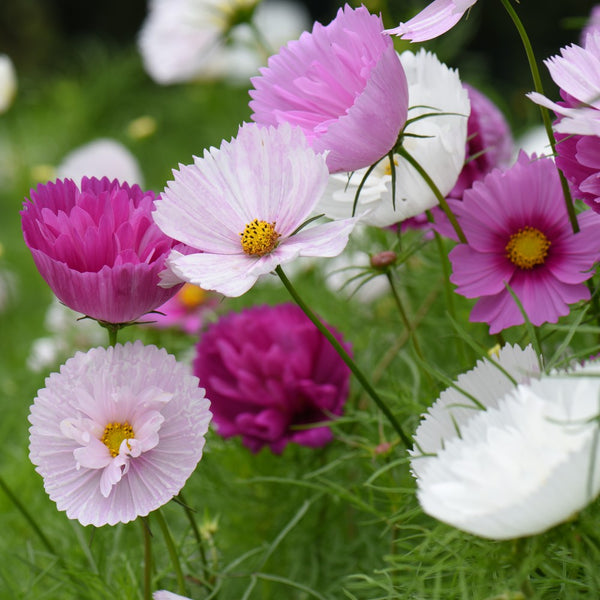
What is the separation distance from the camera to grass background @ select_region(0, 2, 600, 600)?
0.86 ft

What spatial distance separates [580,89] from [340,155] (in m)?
0.07

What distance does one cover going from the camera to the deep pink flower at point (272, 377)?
16.2 inches

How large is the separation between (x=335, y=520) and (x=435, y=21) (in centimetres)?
28

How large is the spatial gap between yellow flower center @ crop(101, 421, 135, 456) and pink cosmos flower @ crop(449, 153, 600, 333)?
0.38 ft

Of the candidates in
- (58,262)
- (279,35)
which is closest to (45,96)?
(279,35)

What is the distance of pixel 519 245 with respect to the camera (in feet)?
1.02

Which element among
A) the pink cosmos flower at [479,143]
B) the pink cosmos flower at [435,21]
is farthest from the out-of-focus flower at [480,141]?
the pink cosmos flower at [435,21]

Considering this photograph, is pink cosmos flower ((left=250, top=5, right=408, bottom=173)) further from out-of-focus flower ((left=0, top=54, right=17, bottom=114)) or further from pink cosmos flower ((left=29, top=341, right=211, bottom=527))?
out-of-focus flower ((left=0, top=54, right=17, bottom=114))

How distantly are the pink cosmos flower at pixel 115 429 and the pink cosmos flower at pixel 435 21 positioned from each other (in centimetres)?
12

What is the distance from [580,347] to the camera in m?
0.44

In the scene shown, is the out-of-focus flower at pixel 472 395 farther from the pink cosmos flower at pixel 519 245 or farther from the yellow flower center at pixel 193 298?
the yellow flower center at pixel 193 298

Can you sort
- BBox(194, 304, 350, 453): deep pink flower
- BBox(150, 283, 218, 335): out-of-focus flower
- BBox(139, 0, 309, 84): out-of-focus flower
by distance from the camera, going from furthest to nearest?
BBox(139, 0, 309, 84): out-of-focus flower < BBox(150, 283, 218, 335): out-of-focus flower < BBox(194, 304, 350, 453): deep pink flower

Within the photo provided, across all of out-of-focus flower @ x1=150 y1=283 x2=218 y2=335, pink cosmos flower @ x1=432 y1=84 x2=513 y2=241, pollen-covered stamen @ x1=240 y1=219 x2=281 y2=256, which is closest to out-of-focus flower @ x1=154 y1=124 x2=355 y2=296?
pollen-covered stamen @ x1=240 y1=219 x2=281 y2=256

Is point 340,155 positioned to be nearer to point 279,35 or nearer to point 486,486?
point 486,486
